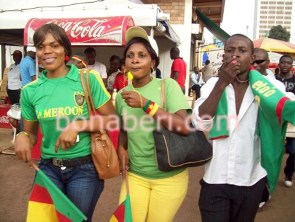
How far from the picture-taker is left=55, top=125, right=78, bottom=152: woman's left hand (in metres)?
2.06

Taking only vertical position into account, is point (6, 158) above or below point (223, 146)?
below

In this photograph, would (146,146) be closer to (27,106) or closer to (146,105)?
(146,105)

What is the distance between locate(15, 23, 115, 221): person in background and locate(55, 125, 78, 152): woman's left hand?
0.03 meters

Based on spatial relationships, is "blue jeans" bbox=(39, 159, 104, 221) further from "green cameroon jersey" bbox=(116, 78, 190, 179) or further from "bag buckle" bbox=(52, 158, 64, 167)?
"green cameroon jersey" bbox=(116, 78, 190, 179)

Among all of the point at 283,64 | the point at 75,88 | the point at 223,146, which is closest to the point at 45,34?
the point at 75,88

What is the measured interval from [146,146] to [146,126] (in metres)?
0.13

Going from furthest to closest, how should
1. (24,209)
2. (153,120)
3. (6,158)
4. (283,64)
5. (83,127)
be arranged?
1. (6,158)
2. (283,64)
3. (24,209)
4. (153,120)
5. (83,127)

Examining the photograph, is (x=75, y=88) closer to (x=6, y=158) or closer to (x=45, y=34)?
(x=45, y=34)

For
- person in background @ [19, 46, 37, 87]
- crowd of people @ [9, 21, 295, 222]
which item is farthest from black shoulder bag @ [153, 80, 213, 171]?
person in background @ [19, 46, 37, 87]

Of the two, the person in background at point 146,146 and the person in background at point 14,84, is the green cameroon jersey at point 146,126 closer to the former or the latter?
the person in background at point 146,146

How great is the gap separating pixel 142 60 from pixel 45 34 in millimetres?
629

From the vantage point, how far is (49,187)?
2.15m

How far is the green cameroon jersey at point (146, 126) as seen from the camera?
232 centimetres

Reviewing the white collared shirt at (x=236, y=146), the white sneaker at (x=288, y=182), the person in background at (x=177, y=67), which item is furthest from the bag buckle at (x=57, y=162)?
the person in background at (x=177, y=67)
